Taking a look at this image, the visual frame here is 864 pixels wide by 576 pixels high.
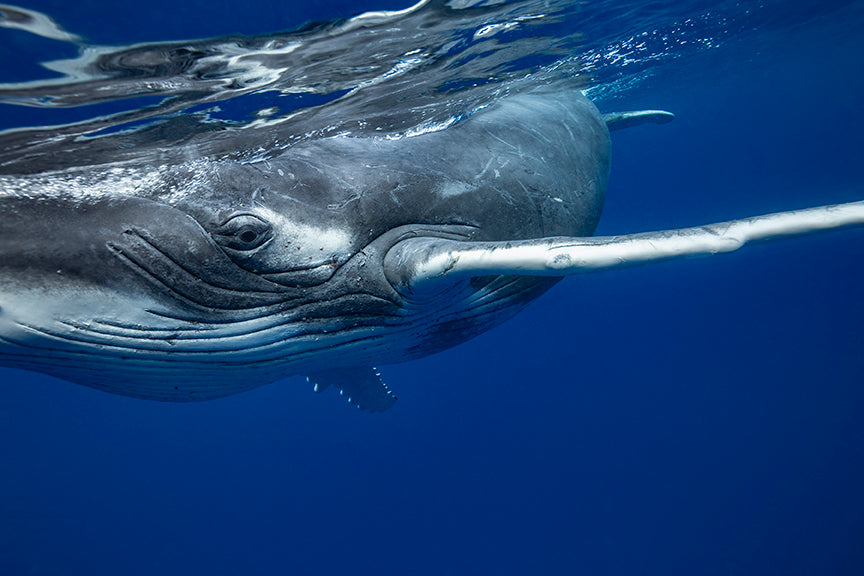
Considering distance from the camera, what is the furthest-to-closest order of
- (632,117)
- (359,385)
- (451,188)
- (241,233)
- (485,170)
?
(632,117) < (359,385) < (485,170) < (451,188) < (241,233)

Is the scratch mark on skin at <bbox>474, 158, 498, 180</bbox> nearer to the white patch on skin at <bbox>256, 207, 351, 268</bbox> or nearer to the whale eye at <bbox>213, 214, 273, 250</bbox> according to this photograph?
the white patch on skin at <bbox>256, 207, 351, 268</bbox>

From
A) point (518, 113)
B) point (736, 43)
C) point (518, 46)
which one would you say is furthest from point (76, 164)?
point (736, 43)

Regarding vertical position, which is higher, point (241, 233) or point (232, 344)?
point (241, 233)

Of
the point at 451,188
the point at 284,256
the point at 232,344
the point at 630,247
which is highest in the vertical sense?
the point at 451,188

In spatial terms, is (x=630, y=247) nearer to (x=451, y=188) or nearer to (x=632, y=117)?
(x=451, y=188)

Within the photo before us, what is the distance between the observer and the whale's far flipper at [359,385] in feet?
22.0

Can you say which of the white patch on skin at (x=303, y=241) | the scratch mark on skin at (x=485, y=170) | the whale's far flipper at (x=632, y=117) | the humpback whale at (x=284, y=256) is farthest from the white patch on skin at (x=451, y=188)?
the whale's far flipper at (x=632, y=117)

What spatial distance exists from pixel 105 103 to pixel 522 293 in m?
5.78

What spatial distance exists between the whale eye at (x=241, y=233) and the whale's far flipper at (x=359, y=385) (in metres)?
3.32

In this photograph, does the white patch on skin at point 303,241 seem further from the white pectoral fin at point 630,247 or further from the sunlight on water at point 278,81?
the sunlight on water at point 278,81

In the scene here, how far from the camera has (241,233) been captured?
3.39 m

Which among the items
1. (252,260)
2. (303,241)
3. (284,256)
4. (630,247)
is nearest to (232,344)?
(252,260)

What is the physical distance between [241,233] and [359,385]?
427 cm

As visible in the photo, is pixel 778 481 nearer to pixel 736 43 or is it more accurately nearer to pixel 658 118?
pixel 736 43
